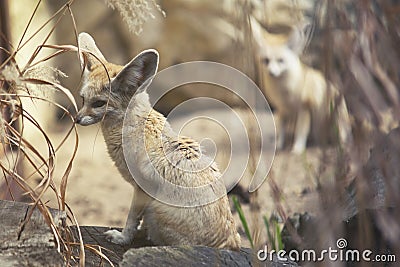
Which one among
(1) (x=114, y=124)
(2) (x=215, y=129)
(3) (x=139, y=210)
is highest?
(1) (x=114, y=124)

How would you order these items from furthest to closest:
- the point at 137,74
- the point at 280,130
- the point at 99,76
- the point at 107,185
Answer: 1. the point at 280,130
2. the point at 107,185
3. the point at 99,76
4. the point at 137,74

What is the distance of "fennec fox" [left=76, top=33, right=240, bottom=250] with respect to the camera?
228 cm

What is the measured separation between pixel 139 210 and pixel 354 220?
0.80 metres

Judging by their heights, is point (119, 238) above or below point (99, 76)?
below

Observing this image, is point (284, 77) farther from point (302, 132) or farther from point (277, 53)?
point (302, 132)

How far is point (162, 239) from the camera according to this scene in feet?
7.65

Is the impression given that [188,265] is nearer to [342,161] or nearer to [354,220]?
[354,220]

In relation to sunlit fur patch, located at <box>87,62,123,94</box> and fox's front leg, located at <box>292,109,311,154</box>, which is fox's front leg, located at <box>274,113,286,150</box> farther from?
sunlit fur patch, located at <box>87,62,123,94</box>

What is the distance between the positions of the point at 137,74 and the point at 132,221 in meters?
0.50

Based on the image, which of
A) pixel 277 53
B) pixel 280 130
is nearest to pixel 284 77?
pixel 277 53

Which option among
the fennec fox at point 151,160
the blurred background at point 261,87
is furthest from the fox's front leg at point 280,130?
the fennec fox at point 151,160

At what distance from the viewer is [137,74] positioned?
2.23 m

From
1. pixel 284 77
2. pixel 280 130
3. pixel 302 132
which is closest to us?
pixel 302 132

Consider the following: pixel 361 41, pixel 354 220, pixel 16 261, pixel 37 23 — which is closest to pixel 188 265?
pixel 16 261
